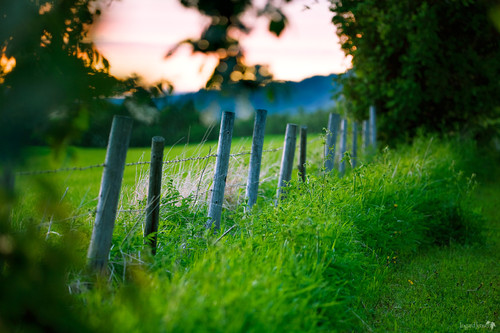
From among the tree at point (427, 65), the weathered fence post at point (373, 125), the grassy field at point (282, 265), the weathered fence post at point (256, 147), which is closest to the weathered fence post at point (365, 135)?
the weathered fence post at point (373, 125)

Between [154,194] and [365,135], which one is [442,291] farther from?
[365,135]

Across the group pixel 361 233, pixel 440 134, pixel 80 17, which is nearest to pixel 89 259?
pixel 80 17

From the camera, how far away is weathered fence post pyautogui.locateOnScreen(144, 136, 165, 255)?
385 cm

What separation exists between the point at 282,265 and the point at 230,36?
2137 millimetres

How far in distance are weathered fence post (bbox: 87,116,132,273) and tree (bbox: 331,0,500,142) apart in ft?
27.0

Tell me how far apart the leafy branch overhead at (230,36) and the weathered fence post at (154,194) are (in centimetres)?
225

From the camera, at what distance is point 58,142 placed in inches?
71.2

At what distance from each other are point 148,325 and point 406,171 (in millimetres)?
5732

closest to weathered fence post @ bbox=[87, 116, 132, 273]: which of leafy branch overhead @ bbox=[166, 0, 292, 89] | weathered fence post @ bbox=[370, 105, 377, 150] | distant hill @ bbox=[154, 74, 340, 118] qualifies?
distant hill @ bbox=[154, 74, 340, 118]

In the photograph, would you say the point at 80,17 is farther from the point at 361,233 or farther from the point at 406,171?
the point at 406,171

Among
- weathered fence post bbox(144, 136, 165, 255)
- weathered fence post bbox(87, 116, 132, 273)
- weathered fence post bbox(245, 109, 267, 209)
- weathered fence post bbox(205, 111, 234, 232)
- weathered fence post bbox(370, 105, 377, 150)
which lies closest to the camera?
weathered fence post bbox(87, 116, 132, 273)

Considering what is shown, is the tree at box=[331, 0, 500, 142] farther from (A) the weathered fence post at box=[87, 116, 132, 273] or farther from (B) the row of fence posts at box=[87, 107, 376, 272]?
(A) the weathered fence post at box=[87, 116, 132, 273]

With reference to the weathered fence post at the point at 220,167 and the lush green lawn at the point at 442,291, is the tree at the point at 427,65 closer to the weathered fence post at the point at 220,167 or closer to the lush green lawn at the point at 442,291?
the lush green lawn at the point at 442,291

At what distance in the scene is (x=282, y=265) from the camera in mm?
3367
